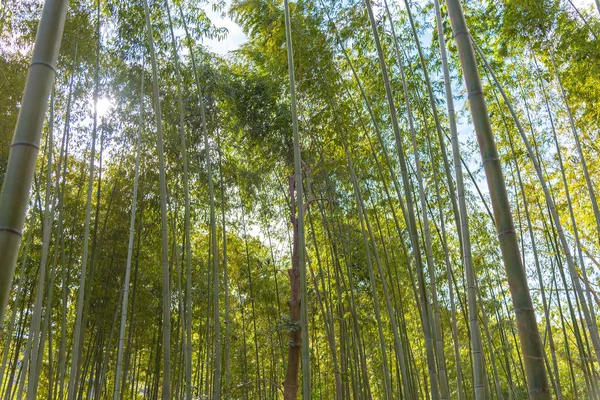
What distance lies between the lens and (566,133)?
21.1 feet

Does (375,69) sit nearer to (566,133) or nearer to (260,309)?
(566,133)

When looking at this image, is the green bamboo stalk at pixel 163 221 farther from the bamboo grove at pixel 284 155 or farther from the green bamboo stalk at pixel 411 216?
the green bamboo stalk at pixel 411 216

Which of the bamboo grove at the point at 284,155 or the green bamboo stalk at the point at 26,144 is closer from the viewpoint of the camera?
the green bamboo stalk at the point at 26,144

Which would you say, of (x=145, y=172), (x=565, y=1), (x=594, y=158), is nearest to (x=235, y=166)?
(x=145, y=172)

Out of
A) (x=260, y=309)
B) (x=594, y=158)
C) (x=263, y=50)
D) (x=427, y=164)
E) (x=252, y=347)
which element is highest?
(x=263, y=50)

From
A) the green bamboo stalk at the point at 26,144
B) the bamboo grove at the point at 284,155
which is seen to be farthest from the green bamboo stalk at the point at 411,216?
the green bamboo stalk at the point at 26,144

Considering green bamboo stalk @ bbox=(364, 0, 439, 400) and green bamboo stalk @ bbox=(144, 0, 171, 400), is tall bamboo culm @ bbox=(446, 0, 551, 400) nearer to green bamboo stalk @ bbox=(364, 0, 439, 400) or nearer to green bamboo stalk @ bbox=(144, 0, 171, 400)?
green bamboo stalk @ bbox=(364, 0, 439, 400)

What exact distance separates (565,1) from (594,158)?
99.3 inches

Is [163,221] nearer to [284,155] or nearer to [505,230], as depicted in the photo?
[505,230]

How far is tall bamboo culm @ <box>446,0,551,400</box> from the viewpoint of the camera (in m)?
1.24

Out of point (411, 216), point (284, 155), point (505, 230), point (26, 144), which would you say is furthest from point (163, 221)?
point (284, 155)

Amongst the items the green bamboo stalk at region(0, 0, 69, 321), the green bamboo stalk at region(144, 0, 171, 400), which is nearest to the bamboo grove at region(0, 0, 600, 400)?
the green bamboo stalk at region(144, 0, 171, 400)

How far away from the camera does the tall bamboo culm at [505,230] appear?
124cm

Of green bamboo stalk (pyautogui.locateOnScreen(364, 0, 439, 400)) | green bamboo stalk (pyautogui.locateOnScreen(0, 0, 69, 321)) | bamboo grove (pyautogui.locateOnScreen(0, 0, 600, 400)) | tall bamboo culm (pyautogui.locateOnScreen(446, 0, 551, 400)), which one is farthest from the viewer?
bamboo grove (pyautogui.locateOnScreen(0, 0, 600, 400))
